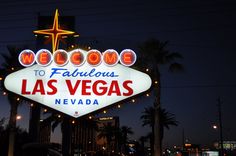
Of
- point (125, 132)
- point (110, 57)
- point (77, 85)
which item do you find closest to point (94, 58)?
point (110, 57)

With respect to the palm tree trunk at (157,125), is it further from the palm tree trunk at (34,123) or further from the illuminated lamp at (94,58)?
the illuminated lamp at (94,58)

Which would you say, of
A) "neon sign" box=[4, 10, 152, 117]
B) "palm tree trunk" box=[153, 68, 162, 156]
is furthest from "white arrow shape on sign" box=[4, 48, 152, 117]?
"palm tree trunk" box=[153, 68, 162, 156]

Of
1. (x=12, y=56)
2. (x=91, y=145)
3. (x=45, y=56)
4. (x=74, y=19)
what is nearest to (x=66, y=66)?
(x=45, y=56)

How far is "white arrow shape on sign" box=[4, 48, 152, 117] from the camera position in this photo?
19297mm

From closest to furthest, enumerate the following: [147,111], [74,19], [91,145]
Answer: [74,19] < [147,111] < [91,145]

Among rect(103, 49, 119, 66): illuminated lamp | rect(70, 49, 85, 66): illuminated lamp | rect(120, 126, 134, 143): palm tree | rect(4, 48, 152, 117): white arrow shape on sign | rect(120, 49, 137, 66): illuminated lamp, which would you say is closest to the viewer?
rect(4, 48, 152, 117): white arrow shape on sign

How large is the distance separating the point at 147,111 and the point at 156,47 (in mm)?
26486

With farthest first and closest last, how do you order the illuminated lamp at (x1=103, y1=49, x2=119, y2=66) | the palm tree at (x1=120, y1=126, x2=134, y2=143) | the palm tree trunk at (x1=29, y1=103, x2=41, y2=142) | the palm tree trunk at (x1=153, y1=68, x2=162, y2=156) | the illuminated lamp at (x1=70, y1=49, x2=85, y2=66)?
the palm tree at (x1=120, y1=126, x2=134, y2=143) < the palm tree trunk at (x1=153, y1=68, x2=162, y2=156) < the palm tree trunk at (x1=29, y1=103, x2=41, y2=142) < the illuminated lamp at (x1=70, y1=49, x2=85, y2=66) < the illuminated lamp at (x1=103, y1=49, x2=119, y2=66)

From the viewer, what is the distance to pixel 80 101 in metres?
19.3

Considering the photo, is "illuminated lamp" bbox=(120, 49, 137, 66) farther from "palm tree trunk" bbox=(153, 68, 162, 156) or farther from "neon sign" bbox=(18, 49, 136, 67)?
"palm tree trunk" bbox=(153, 68, 162, 156)

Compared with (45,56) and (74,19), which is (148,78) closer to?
(45,56)

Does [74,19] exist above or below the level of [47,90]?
above

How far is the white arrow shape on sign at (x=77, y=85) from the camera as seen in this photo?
63.3 ft

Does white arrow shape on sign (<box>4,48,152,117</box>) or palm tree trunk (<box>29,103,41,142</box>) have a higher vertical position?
white arrow shape on sign (<box>4,48,152,117</box>)
